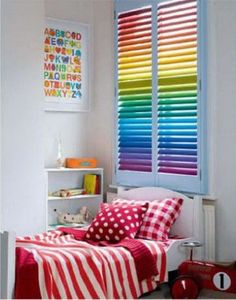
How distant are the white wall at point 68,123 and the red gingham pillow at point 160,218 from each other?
3.40ft

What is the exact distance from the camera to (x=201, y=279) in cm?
350

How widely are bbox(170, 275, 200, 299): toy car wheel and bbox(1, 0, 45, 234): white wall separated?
3.90 feet

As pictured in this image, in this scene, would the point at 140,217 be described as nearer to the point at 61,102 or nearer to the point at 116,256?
the point at 116,256

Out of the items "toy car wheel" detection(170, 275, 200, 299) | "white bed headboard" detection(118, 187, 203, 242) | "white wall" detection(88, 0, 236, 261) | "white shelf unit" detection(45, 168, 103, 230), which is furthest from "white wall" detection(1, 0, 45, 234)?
"white wall" detection(88, 0, 236, 261)

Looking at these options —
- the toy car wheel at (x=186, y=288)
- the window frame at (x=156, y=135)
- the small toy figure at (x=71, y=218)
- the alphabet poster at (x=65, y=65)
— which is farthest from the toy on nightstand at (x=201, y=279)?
the alphabet poster at (x=65, y=65)

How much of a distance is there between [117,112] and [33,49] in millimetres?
940

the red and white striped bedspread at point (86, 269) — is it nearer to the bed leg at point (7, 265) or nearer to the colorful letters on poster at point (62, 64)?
the bed leg at point (7, 265)

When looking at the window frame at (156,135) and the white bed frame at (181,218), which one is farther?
the window frame at (156,135)

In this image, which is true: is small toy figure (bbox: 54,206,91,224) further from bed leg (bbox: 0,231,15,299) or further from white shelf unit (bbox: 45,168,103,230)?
bed leg (bbox: 0,231,15,299)

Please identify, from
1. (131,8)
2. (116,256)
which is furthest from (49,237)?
(131,8)

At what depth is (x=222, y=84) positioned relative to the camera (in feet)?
12.6

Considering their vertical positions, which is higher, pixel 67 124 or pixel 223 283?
pixel 67 124

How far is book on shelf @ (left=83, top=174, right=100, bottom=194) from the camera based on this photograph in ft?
14.9

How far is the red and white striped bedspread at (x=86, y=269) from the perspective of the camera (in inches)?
117
